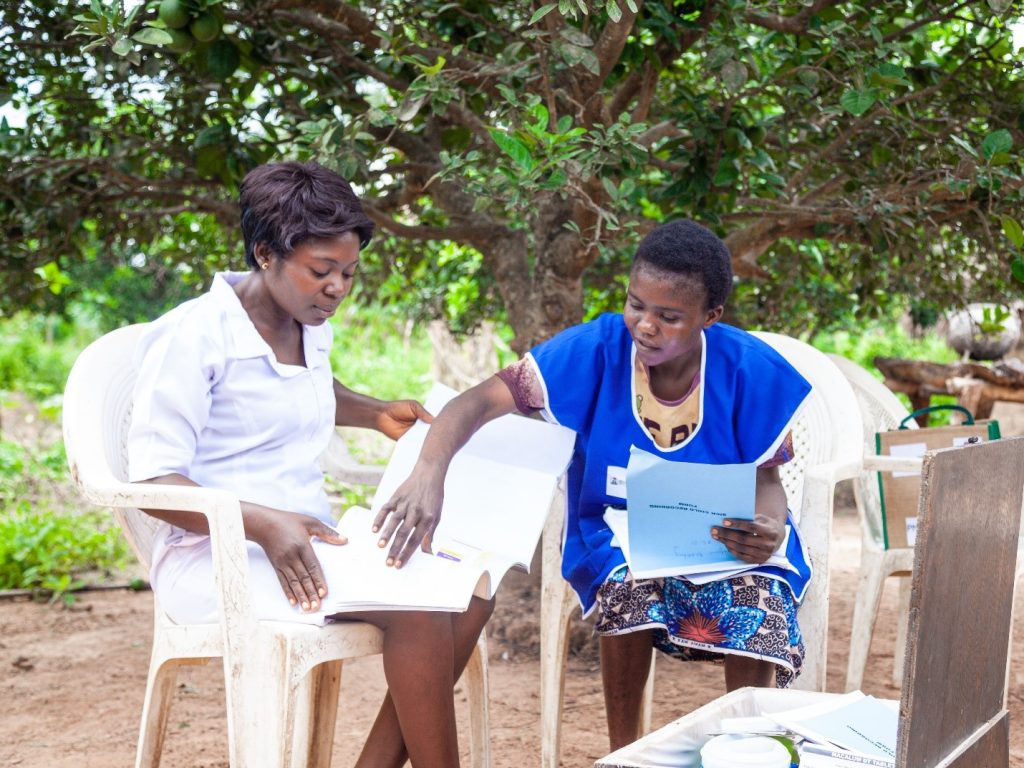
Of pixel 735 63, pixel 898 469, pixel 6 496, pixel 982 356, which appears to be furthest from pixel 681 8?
pixel 6 496

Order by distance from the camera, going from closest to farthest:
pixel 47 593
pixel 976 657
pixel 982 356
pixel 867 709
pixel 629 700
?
1. pixel 976 657
2. pixel 867 709
3. pixel 629 700
4. pixel 47 593
5. pixel 982 356

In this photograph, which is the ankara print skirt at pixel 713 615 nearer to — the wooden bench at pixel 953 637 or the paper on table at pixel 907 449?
the wooden bench at pixel 953 637

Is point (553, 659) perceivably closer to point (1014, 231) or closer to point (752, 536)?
point (752, 536)

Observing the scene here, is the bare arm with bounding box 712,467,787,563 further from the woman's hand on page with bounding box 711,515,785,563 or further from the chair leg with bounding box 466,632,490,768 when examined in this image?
the chair leg with bounding box 466,632,490,768

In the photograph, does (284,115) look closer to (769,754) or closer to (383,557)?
(383,557)

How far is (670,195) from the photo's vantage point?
10.1 ft

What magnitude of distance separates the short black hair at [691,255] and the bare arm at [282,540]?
0.94m

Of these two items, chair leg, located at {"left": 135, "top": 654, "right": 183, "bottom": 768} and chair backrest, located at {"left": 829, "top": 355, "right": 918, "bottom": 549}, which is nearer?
chair leg, located at {"left": 135, "top": 654, "right": 183, "bottom": 768}

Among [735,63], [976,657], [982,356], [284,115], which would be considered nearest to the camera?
[976,657]

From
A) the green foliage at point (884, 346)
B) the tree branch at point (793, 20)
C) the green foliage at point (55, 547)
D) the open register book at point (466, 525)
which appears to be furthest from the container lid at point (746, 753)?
the green foliage at point (884, 346)

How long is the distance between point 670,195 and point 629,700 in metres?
1.39

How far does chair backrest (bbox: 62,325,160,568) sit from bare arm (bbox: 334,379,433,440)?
0.49 m

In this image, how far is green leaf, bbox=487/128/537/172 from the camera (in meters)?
2.39

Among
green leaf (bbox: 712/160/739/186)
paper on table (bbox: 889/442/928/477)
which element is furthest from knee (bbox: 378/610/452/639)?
paper on table (bbox: 889/442/928/477)
